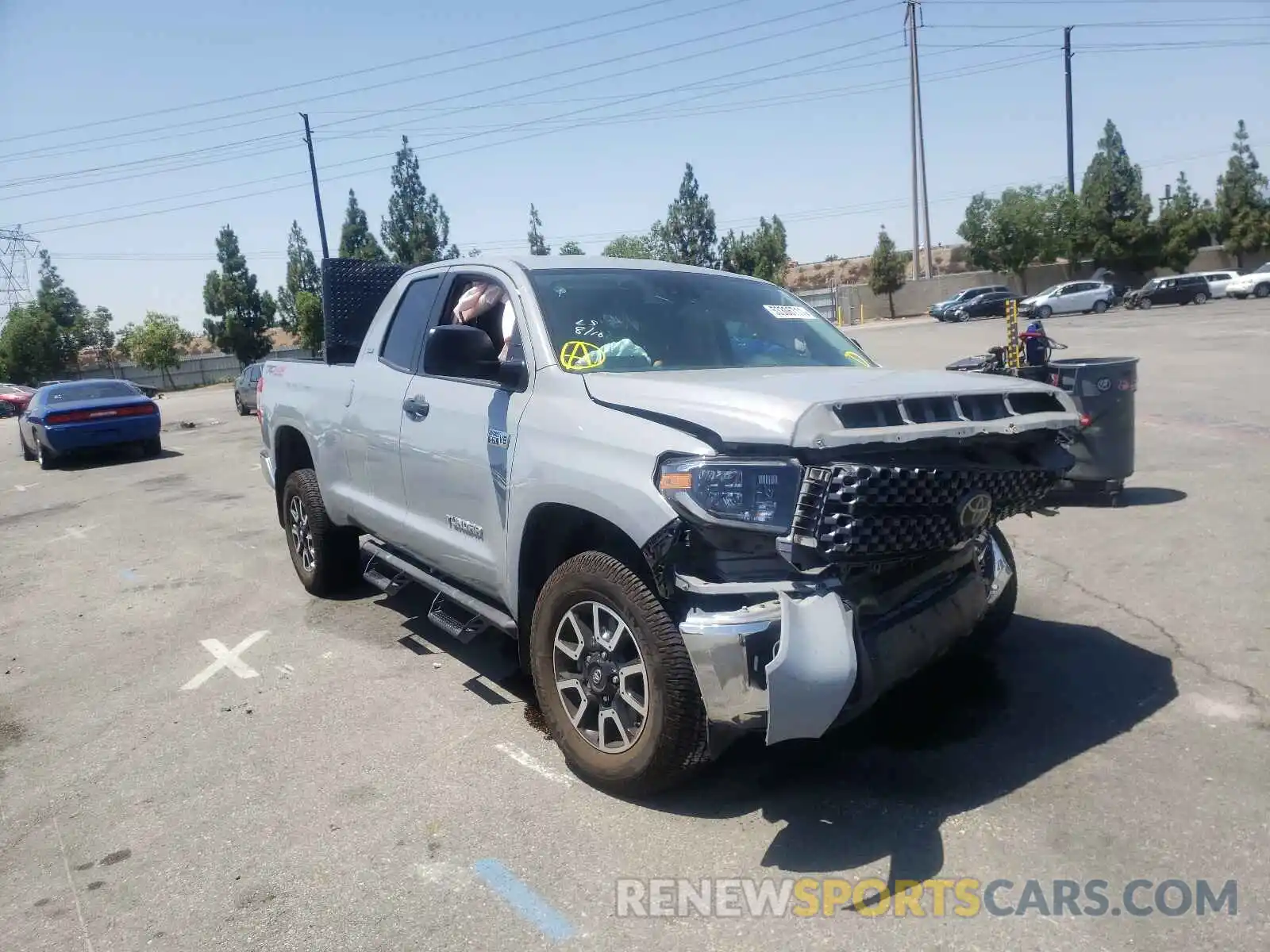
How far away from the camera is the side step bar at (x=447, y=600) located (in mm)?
4562

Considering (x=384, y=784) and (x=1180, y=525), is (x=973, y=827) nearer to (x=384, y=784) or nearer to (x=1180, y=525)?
(x=384, y=784)

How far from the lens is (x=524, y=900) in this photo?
128 inches

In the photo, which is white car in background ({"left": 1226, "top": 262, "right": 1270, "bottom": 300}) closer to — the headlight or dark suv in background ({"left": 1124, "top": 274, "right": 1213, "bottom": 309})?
dark suv in background ({"left": 1124, "top": 274, "right": 1213, "bottom": 309})

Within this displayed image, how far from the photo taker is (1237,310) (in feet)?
122

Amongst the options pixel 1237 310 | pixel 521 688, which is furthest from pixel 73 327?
pixel 521 688

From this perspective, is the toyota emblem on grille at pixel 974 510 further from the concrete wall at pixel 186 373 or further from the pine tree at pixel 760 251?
the concrete wall at pixel 186 373

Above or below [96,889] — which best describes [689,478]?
above

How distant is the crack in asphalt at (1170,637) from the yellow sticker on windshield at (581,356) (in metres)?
3.16

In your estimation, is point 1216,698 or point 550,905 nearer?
point 550,905

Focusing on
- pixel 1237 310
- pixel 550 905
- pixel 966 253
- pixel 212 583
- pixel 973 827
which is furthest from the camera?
pixel 966 253

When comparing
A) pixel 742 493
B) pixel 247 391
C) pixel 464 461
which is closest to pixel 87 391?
pixel 247 391

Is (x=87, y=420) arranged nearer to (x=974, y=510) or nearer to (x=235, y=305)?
(x=974, y=510)

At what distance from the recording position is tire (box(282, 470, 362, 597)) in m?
6.61

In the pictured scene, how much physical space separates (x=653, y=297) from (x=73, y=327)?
77.8 meters
